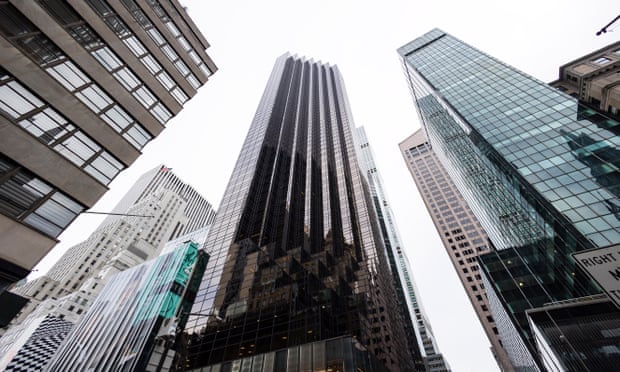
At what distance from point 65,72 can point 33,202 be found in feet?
25.3

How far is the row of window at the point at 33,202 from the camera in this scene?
1123cm

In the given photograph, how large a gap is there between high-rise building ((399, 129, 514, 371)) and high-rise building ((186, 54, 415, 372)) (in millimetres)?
37623

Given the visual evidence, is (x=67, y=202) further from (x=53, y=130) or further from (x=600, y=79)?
(x=600, y=79)

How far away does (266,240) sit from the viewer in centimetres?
5381

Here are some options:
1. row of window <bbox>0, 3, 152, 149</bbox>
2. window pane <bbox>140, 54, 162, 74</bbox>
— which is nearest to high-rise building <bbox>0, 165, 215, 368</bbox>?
window pane <bbox>140, 54, 162, 74</bbox>

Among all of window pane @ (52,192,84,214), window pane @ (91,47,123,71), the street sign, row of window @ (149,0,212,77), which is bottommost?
the street sign

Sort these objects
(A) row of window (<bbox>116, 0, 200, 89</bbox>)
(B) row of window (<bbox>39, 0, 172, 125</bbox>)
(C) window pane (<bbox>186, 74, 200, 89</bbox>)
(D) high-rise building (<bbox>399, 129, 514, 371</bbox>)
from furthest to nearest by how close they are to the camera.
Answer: (D) high-rise building (<bbox>399, 129, 514, 371</bbox>) < (C) window pane (<bbox>186, 74, 200, 89</bbox>) < (A) row of window (<bbox>116, 0, 200, 89</bbox>) < (B) row of window (<bbox>39, 0, 172, 125</bbox>)

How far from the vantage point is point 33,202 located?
39.6 ft

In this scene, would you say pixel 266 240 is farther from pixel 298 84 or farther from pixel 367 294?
pixel 298 84

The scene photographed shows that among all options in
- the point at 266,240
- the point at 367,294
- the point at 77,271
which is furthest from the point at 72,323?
the point at 367,294

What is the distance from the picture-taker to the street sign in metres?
10.1

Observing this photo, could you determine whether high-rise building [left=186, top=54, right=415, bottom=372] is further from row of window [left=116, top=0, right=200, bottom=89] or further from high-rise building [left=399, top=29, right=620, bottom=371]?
row of window [left=116, top=0, right=200, bottom=89]

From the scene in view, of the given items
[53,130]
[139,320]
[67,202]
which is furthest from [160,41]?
[139,320]

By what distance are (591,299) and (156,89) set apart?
42.3m
